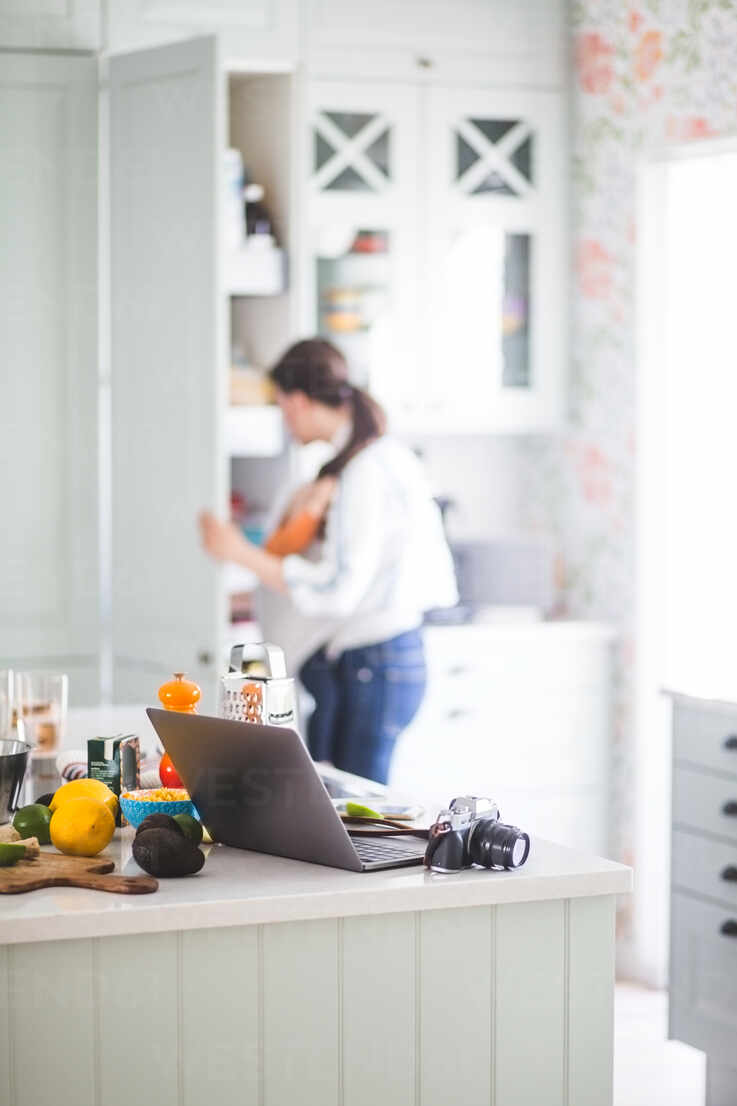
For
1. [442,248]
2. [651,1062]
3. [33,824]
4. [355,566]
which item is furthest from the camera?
[442,248]

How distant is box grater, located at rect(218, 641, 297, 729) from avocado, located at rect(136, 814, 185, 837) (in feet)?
0.54

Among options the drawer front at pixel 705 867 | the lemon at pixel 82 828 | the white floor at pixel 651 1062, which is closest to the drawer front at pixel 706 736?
the drawer front at pixel 705 867

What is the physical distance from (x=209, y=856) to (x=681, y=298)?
106 inches

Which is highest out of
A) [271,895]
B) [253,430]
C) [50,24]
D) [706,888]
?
[50,24]

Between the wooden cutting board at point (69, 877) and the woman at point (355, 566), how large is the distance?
6.08 feet

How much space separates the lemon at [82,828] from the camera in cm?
182

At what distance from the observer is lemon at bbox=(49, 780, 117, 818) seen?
6.21 feet

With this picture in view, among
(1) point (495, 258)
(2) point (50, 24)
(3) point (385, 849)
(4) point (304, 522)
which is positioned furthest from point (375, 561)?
(3) point (385, 849)

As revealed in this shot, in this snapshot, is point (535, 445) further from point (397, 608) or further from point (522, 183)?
point (397, 608)

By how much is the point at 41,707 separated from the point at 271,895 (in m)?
0.80

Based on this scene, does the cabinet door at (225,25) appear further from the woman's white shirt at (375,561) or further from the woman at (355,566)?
the woman's white shirt at (375,561)

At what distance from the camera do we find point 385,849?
6.09 ft

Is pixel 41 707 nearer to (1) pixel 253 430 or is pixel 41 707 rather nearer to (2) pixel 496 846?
(2) pixel 496 846

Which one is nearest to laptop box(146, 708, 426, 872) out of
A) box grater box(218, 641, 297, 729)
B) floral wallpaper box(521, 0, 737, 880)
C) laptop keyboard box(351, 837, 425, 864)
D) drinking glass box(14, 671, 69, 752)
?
laptop keyboard box(351, 837, 425, 864)
